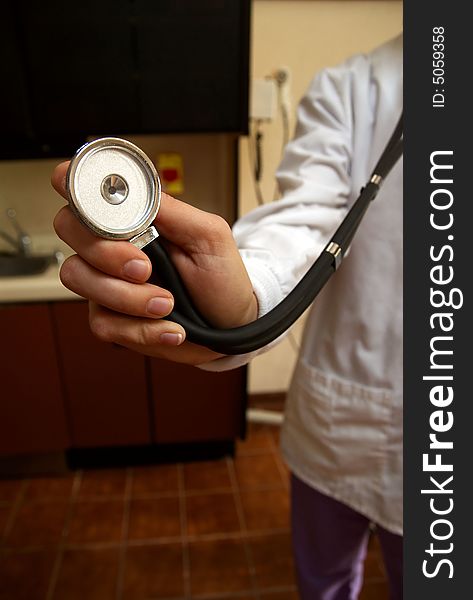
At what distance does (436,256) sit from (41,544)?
1.55 metres

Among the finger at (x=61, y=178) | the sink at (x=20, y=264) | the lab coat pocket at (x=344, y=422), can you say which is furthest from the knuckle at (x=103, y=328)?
the sink at (x=20, y=264)

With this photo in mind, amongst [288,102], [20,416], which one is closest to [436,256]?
[288,102]

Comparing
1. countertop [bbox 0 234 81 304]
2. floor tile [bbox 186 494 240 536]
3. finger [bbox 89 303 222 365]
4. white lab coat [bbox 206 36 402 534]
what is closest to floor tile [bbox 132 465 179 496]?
floor tile [bbox 186 494 240 536]

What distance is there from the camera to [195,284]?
1.35 ft

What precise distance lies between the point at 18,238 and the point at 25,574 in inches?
46.3

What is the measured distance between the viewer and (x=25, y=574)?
1.41 m

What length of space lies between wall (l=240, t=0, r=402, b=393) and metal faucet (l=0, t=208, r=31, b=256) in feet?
2.92

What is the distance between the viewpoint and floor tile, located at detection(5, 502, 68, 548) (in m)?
1.53

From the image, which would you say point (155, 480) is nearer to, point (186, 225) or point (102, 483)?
point (102, 483)

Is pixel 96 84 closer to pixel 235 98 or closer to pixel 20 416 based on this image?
pixel 235 98

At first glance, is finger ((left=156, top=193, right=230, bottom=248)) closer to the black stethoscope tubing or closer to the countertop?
the black stethoscope tubing

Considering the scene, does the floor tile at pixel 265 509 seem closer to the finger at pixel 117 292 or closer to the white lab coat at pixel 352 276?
the white lab coat at pixel 352 276

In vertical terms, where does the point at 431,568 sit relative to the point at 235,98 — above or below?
below

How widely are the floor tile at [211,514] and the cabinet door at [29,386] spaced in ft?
1.70
